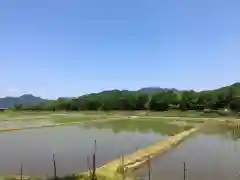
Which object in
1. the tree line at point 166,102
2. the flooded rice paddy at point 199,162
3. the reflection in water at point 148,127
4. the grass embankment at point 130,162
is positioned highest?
the tree line at point 166,102

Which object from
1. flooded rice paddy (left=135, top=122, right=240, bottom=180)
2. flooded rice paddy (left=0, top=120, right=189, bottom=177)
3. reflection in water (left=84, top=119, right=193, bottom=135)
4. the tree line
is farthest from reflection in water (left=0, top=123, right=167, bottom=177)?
the tree line

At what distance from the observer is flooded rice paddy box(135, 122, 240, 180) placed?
15.3 metres

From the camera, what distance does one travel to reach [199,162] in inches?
730

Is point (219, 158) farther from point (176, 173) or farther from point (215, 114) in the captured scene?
point (215, 114)

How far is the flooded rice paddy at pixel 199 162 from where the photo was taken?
15.3m

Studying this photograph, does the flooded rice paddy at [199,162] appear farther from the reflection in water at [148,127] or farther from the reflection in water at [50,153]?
the reflection in water at [148,127]

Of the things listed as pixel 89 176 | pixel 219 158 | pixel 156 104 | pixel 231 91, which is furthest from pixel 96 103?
pixel 89 176

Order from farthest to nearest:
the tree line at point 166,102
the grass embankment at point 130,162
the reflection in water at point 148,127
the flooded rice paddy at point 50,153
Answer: the tree line at point 166,102 → the reflection in water at point 148,127 → the flooded rice paddy at point 50,153 → the grass embankment at point 130,162

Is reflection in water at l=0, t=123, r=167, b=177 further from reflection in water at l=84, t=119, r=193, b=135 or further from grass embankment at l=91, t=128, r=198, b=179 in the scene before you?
reflection in water at l=84, t=119, r=193, b=135

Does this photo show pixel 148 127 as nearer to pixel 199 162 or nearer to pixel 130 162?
pixel 199 162

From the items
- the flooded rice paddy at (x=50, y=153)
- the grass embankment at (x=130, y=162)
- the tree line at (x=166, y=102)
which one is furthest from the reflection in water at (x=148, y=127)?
the tree line at (x=166, y=102)

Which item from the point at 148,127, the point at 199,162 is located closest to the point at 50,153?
the point at 199,162

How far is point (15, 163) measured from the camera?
1747cm

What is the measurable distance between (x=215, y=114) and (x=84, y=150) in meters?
40.6
